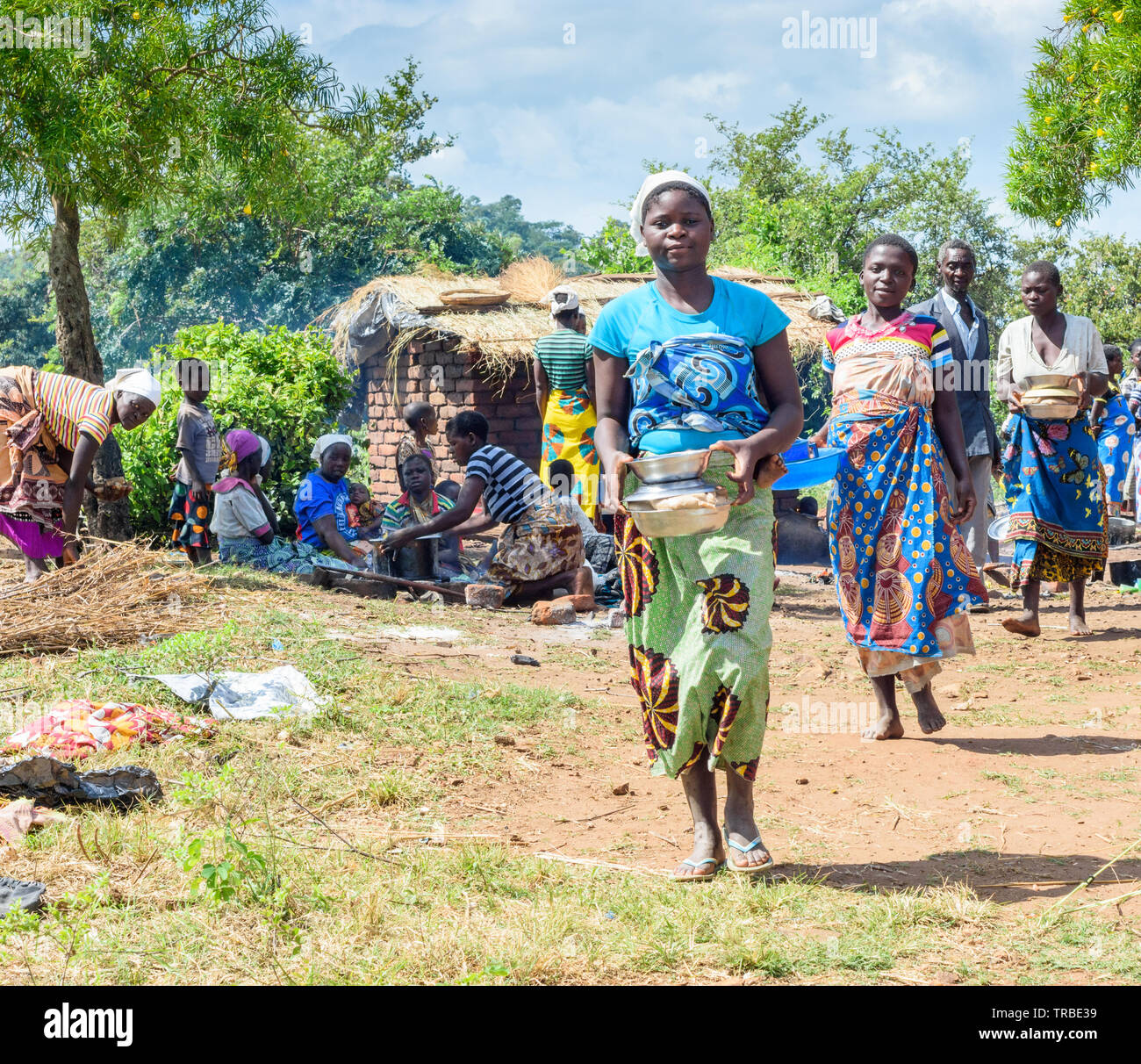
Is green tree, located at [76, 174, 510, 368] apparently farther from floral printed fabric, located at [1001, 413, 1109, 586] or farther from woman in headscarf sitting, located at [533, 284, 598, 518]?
floral printed fabric, located at [1001, 413, 1109, 586]

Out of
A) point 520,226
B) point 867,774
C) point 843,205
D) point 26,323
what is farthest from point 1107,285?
point 520,226

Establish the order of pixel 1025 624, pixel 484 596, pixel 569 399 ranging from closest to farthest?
pixel 1025 624 → pixel 484 596 → pixel 569 399

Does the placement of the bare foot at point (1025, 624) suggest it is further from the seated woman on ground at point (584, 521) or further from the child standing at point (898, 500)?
the seated woman on ground at point (584, 521)

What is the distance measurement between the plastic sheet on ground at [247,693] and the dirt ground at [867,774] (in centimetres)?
78

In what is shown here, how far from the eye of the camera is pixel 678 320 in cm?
344

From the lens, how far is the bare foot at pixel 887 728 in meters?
5.07

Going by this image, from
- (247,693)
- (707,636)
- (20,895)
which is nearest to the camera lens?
(20,895)

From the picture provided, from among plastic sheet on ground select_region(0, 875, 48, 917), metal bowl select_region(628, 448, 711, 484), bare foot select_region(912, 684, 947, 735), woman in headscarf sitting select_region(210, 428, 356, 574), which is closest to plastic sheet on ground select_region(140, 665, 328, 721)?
plastic sheet on ground select_region(0, 875, 48, 917)

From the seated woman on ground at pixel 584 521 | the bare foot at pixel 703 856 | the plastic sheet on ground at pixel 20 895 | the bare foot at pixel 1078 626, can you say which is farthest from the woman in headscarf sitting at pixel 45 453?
the bare foot at pixel 1078 626

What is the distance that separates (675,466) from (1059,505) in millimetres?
4961

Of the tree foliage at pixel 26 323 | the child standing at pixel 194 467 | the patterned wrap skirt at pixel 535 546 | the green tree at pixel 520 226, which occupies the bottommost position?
the patterned wrap skirt at pixel 535 546

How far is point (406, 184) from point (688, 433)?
2857 centimetres

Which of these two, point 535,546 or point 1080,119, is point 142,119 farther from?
point 1080,119
